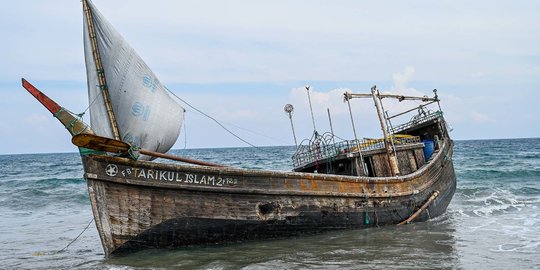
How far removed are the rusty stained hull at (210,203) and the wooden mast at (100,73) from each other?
129 centimetres

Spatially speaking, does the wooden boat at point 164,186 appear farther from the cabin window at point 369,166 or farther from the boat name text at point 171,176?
the cabin window at point 369,166

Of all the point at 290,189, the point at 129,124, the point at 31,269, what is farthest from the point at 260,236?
the point at 31,269

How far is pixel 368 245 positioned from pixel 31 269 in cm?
718

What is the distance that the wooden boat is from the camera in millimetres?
10773

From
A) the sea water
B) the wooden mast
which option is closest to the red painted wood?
the wooden mast

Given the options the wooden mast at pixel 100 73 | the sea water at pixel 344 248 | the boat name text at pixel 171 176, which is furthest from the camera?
the wooden mast at pixel 100 73

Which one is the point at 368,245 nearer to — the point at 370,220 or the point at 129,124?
the point at 370,220

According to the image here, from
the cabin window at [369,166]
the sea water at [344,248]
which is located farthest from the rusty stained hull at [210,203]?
the cabin window at [369,166]

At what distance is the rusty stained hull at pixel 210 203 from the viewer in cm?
1078

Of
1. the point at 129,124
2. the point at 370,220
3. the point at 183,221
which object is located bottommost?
the point at 370,220

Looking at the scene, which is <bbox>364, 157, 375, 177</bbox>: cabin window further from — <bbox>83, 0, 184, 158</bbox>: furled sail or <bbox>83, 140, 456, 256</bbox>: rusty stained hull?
<bbox>83, 0, 184, 158</bbox>: furled sail

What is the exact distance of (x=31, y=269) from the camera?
11203 mm

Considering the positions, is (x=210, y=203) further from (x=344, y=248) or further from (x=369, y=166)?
(x=369, y=166)

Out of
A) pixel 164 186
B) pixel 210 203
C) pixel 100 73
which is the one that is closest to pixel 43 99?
pixel 100 73
